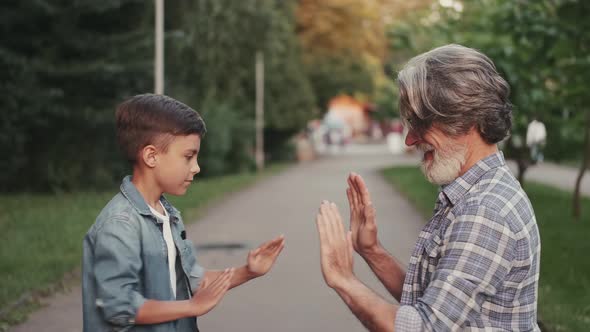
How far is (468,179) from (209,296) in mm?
782

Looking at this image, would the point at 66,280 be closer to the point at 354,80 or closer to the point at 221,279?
the point at 221,279

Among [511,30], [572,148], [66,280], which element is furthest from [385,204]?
[66,280]

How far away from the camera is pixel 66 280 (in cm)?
802

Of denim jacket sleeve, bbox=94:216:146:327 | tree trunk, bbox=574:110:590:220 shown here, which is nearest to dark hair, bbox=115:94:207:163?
denim jacket sleeve, bbox=94:216:146:327

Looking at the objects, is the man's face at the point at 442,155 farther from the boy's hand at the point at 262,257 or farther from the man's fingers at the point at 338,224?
the boy's hand at the point at 262,257

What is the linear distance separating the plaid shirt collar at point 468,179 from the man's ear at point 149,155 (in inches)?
34.5

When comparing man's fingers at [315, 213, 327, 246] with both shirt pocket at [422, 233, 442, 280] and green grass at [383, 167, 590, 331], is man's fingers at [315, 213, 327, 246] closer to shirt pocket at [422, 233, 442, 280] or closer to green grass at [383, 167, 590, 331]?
shirt pocket at [422, 233, 442, 280]

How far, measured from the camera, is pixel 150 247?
255cm

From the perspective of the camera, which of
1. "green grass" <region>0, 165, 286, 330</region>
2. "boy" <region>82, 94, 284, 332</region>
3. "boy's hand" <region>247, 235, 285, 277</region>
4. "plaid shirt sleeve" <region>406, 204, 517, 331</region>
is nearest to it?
"plaid shirt sleeve" <region>406, 204, 517, 331</region>

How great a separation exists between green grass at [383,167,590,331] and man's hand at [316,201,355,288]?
393cm

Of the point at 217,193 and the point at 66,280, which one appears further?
the point at 217,193

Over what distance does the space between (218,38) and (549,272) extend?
19.9 meters

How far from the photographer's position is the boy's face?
2.65 m

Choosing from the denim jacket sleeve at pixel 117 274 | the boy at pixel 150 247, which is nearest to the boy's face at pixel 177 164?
the boy at pixel 150 247
